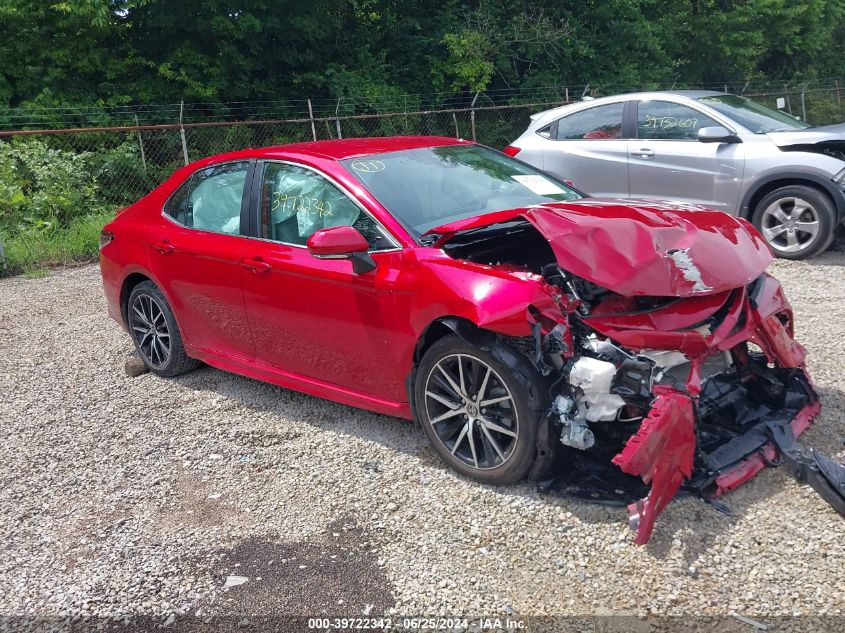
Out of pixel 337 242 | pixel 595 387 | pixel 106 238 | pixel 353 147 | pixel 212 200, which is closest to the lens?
pixel 595 387

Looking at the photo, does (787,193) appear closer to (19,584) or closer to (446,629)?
(446,629)

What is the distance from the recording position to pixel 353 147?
4738 millimetres

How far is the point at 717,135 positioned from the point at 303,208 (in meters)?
5.01

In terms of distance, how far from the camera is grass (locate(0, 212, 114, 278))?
10.3 meters

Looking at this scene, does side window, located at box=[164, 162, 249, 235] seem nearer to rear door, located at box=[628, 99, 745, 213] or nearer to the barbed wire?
rear door, located at box=[628, 99, 745, 213]

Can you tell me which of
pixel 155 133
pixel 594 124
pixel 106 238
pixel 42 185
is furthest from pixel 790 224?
pixel 155 133

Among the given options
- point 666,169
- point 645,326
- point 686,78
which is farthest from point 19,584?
point 686,78

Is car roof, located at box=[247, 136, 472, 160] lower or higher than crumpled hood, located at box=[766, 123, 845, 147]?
higher

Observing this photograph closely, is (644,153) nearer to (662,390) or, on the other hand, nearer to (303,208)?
(303,208)

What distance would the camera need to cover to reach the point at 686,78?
81.5 ft

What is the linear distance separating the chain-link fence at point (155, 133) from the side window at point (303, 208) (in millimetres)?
7830

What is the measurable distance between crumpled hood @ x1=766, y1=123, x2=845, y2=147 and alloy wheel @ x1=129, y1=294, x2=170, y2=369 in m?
6.06

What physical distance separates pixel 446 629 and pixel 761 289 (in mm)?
2230

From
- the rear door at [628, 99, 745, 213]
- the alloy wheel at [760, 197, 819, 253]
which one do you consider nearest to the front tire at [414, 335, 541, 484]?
the rear door at [628, 99, 745, 213]
